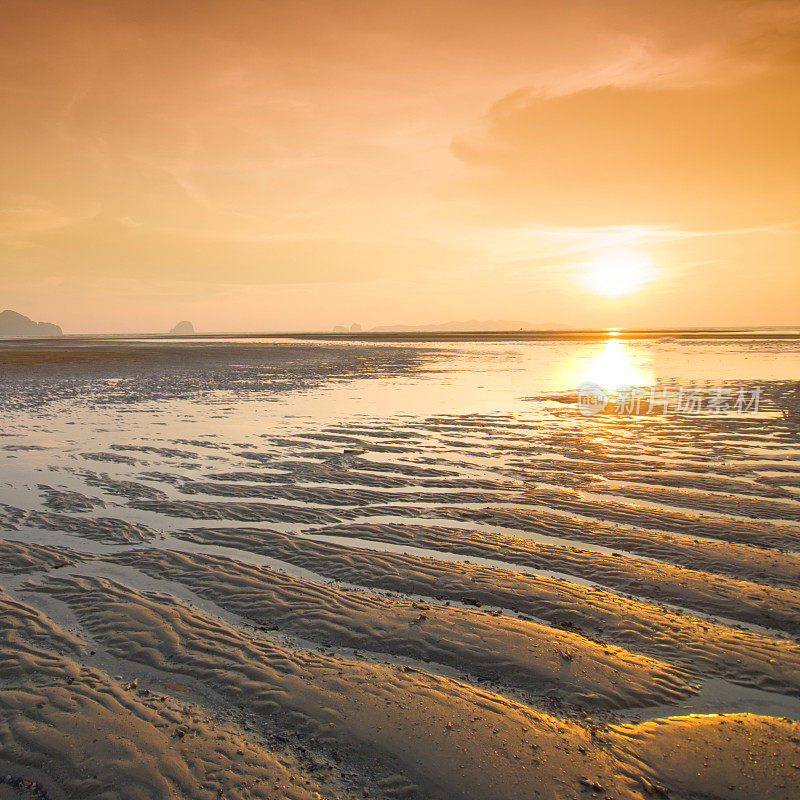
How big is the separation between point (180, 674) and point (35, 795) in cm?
146

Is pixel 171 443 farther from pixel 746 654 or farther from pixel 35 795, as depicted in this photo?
pixel 746 654

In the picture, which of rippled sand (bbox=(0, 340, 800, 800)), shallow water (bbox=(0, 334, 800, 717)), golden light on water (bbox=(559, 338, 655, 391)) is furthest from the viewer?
golden light on water (bbox=(559, 338, 655, 391))

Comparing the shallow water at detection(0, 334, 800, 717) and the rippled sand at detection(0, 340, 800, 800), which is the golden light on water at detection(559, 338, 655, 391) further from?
the rippled sand at detection(0, 340, 800, 800)

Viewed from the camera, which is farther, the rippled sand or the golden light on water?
the golden light on water

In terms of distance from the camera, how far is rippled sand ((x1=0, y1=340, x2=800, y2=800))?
3.98 metres

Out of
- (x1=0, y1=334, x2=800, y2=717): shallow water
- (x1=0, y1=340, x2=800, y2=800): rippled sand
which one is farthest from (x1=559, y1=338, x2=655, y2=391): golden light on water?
(x1=0, y1=340, x2=800, y2=800): rippled sand

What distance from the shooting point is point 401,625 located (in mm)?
5891

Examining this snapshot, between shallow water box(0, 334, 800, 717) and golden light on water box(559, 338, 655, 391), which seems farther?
golden light on water box(559, 338, 655, 391)

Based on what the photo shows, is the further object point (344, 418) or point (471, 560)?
point (344, 418)


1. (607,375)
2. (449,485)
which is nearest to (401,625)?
(449,485)

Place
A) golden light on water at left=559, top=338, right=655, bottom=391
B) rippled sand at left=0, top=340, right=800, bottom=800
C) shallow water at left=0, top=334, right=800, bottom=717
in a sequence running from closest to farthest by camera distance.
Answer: rippled sand at left=0, top=340, right=800, bottom=800 → shallow water at left=0, top=334, right=800, bottom=717 → golden light on water at left=559, top=338, right=655, bottom=391

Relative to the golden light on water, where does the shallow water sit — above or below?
below

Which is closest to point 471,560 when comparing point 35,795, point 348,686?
point 348,686

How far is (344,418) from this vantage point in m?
19.1
